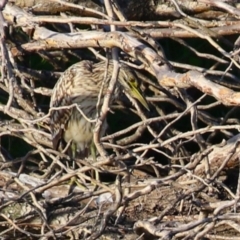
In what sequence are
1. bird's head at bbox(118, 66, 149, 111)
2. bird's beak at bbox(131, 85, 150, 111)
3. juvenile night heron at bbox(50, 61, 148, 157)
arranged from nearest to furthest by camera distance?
bird's beak at bbox(131, 85, 150, 111) < bird's head at bbox(118, 66, 149, 111) < juvenile night heron at bbox(50, 61, 148, 157)

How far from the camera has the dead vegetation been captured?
3441mm

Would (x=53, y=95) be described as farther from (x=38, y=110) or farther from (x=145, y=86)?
(x=145, y=86)

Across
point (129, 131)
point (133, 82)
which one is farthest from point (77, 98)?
point (129, 131)

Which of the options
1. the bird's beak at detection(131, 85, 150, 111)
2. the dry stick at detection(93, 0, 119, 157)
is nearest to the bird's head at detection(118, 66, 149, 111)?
the bird's beak at detection(131, 85, 150, 111)

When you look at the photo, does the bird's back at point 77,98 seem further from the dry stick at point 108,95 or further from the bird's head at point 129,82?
the dry stick at point 108,95

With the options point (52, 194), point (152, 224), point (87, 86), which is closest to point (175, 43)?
point (87, 86)

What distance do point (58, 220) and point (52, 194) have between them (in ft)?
0.94

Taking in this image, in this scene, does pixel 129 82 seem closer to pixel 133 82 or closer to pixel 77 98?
pixel 133 82

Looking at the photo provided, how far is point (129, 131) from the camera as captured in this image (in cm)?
424

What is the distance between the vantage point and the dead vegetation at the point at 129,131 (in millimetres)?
3441

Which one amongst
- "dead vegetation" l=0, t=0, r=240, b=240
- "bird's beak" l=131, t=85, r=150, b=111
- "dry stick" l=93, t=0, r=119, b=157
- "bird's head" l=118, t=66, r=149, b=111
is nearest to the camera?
"dry stick" l=93, t=0, r=119, b=157

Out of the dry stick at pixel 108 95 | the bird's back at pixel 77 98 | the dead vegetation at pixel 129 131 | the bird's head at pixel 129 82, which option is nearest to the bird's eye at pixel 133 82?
the bird's head at pixel 129 82

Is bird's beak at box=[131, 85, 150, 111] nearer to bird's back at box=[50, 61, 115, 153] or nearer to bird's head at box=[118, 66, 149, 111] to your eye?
bird's head at box=[118, 66, 149, 111]

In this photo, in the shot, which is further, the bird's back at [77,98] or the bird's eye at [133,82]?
the bird's back at [77,98]
